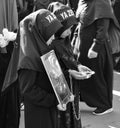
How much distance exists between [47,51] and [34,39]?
0.14m

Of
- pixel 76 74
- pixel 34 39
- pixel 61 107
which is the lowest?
pixel 61 107

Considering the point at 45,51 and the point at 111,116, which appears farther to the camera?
the point at 111,116

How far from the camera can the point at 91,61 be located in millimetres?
5129

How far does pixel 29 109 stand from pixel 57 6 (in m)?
0.98

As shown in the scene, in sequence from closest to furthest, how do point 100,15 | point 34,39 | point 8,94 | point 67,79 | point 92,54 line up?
point 34,39
point 67,79
point 8,94
point 100,15
point 92,54

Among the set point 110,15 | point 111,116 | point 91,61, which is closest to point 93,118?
point 111,116

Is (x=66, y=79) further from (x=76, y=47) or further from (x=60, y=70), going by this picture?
(x=76, y=47)

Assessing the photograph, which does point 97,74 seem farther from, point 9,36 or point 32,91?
point 32,91

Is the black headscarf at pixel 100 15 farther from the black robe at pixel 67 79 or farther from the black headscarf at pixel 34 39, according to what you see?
the black headscarf at pixel 34 39

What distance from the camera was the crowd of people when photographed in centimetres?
294

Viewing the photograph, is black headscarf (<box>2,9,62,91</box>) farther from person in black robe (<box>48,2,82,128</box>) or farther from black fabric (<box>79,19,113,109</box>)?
black fabric (<box>79,19,113,109</box>)

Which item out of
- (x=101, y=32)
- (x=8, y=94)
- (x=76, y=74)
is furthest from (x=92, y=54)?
(x=76, y=74)

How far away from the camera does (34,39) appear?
9.52 ft

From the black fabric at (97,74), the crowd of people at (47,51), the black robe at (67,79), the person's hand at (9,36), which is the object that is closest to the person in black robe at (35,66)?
the crowd of people at (47,51)
